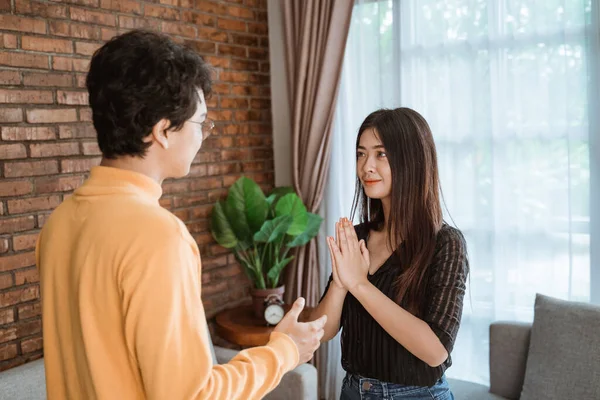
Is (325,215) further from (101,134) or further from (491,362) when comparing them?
(101,134)

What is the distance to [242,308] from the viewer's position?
12.0ft

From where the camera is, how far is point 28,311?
8.71ft

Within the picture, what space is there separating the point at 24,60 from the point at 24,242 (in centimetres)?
74

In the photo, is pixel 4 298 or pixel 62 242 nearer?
pixel 62 242

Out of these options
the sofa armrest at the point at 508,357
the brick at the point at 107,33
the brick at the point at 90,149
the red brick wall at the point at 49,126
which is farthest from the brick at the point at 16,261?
the sofa armrest at the point at 508,357

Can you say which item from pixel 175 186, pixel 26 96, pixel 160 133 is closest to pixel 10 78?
pixel 26 96

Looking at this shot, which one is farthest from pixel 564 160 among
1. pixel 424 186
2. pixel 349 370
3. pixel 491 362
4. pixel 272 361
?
pixel 272 361

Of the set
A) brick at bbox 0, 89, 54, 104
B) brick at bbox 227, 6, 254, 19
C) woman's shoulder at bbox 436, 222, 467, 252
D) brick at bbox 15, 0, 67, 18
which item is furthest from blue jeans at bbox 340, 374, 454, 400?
brick at bbox 227, 6, 254, 19

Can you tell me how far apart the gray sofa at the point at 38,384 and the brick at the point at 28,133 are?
903mm

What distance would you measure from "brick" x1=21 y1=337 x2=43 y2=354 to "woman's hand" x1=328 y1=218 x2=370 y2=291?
1.46 meters

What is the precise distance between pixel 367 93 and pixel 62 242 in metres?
2.65

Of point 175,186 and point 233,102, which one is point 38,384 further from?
point 233,102

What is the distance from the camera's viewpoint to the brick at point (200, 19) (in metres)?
3.42

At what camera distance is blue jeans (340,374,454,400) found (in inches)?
72.5
